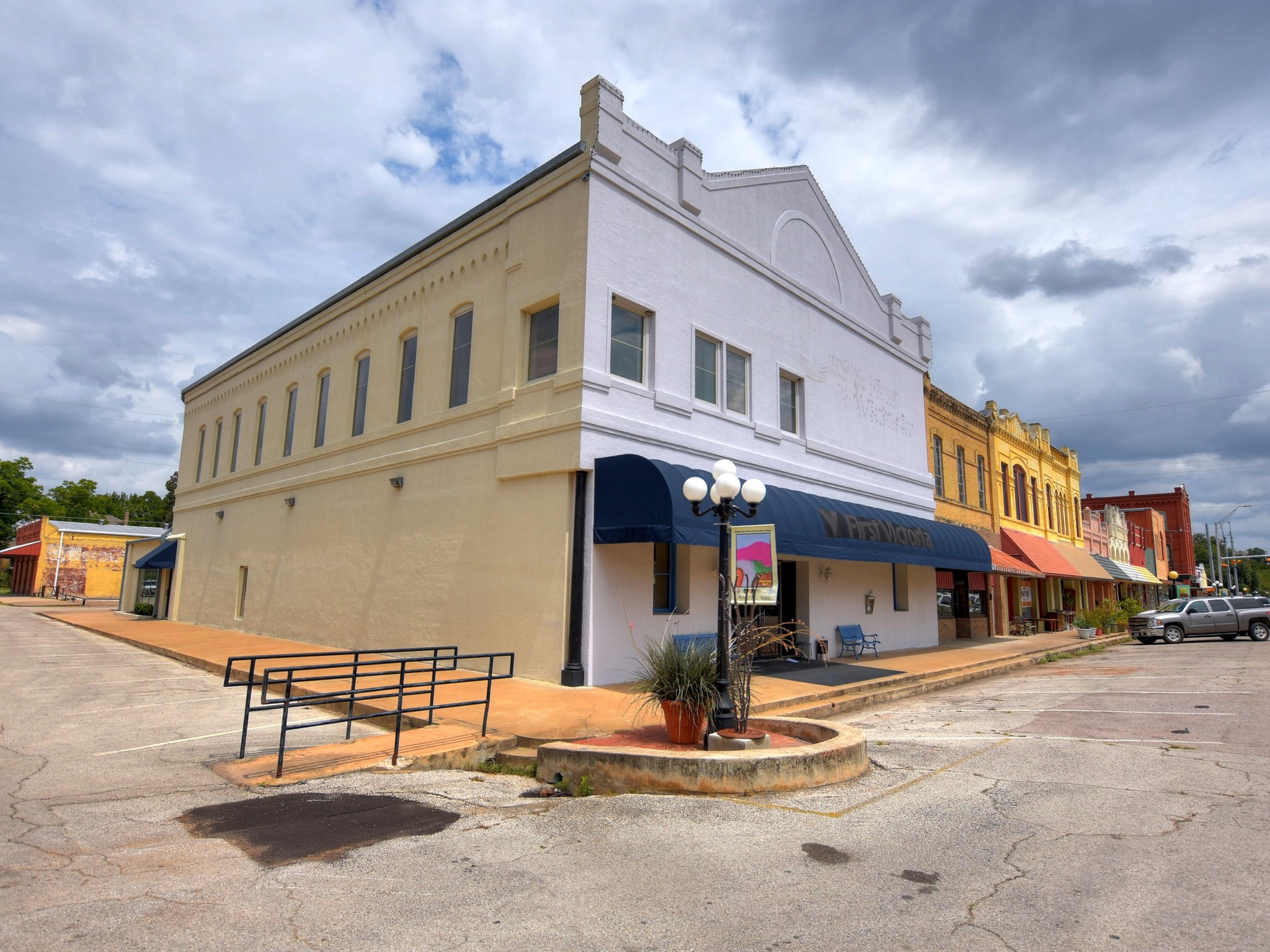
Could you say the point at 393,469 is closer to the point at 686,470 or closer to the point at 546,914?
the point at 686,470

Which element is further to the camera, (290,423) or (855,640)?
(290,423)

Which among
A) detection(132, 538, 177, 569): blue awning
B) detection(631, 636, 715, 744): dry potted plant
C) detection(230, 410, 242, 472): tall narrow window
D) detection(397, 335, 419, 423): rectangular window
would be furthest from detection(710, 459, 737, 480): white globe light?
detection(132, 538, 177, 569): blue awning

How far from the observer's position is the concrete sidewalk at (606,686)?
9469 millimetres

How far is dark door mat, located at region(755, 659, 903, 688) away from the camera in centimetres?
1367

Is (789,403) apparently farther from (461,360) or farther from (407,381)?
(407,381)

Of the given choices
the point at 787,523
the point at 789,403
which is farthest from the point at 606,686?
the point at 789,403

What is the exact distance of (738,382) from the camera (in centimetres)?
1636

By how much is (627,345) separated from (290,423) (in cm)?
1345

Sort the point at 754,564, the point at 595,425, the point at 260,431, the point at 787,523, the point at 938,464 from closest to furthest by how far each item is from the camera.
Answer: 1. the point at 754,564
2. the point at 595,425
3. the point at 787,523
4. the point at 260,431
5. the point at 938,464

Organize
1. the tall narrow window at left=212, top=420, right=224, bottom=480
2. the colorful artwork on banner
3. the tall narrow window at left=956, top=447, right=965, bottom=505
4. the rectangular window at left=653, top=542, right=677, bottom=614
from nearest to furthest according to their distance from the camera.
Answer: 1. the colorful artwork on banner
2. the rectangular window at left=653, top=542, right=677, bottom=614
3. the tall narrow window at left=956, top=447, right=965, bottom=505
4. the tall narrow window at left=212, top=420, right=224, bottom=480

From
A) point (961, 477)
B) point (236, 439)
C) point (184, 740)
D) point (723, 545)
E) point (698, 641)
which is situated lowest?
point (184, 740)

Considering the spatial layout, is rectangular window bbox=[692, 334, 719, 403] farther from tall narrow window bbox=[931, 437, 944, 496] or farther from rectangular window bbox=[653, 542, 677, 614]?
tall narrow window bbox=[931, 437, 944, 496]

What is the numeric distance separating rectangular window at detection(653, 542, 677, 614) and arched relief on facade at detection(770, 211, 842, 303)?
755 cm

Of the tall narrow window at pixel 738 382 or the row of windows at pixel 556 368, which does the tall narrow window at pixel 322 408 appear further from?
the tall narrow window at pixel 738 382
